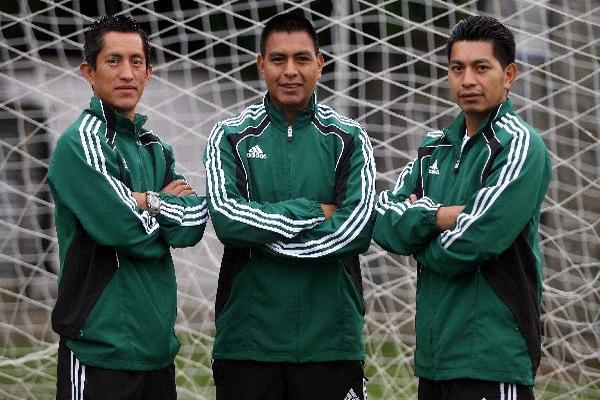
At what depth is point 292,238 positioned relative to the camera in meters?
3.63

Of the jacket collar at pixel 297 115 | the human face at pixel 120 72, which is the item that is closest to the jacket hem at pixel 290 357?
the jacket collar at pixel 297 115

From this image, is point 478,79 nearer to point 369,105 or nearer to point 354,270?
point 354,270

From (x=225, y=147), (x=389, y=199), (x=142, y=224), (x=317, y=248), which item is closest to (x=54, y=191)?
(x=142, y=224)

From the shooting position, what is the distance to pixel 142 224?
3.55m

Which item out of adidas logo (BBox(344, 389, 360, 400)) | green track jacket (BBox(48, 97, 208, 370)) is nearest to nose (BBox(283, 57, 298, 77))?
green track jacket (BBox(48, 97, 208, 370))

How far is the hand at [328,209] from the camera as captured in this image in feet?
12.1

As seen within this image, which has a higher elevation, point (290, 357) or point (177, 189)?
point (177, 189)

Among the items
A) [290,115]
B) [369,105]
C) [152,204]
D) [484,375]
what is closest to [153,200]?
[152,204]

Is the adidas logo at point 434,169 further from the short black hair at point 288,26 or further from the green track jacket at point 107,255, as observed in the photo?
the green track jacket at point 107,255

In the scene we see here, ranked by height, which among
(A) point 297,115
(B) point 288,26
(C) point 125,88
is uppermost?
(B) point 288,26

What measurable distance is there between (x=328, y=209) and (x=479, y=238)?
1.92ft

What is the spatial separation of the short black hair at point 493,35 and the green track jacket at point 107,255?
1096mm

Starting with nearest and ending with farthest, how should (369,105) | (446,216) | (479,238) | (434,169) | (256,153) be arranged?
(479,238) → (446,216) → (434,169) → (256,153) → (369,105)

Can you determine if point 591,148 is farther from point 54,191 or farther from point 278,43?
point 54,191
